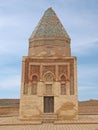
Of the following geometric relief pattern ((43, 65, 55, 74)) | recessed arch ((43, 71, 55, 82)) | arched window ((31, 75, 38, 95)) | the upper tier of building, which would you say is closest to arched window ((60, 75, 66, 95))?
recessed arch ((43, 71, 55, 82))

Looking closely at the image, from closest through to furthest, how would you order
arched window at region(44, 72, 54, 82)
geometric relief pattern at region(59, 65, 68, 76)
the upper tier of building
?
arched window at region(44, 72, 54, 82), geometric relief pattern at region(59, 65, 68, 76), the upper tier of building

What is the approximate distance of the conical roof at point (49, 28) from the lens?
2238 centimetres

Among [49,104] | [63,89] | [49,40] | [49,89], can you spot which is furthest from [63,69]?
[49,104]

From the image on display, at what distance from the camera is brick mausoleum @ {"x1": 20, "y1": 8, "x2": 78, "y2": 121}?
20328mm

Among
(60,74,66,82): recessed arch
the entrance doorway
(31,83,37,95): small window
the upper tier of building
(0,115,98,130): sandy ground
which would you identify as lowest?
(0,115,98,130): sandy ground

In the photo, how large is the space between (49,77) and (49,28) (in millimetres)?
4736

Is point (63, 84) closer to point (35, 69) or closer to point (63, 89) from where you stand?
point (63, 89)

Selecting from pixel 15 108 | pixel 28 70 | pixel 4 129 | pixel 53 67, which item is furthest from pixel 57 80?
pixel 15 108

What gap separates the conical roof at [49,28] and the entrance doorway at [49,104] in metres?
5.66

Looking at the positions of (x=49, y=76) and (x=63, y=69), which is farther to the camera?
(x=63, y=69)

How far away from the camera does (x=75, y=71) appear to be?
69.6ft

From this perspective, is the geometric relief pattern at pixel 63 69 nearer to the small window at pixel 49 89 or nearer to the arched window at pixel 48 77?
the arched window at pixel 48 77

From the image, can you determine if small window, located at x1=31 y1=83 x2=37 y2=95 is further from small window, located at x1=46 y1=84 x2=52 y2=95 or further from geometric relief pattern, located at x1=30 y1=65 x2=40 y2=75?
geometric relief pattern, located at x1=30 y1=65 x2=40 y2=75

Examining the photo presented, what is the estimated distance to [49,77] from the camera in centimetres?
2119
